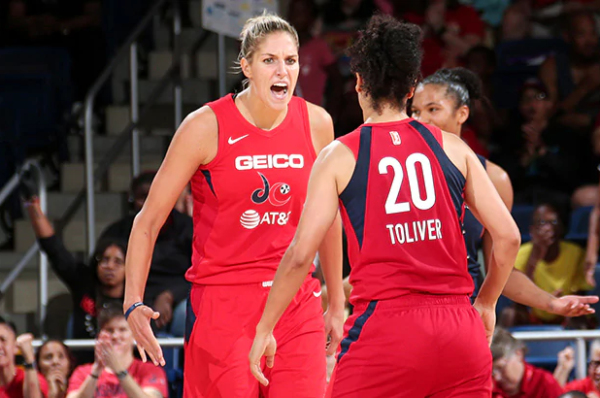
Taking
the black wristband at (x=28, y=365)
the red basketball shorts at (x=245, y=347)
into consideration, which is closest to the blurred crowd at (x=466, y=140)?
the black wristband at (x=28, y=365)

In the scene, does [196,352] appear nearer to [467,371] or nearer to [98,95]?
[467,371]

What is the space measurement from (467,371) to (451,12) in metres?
6.57

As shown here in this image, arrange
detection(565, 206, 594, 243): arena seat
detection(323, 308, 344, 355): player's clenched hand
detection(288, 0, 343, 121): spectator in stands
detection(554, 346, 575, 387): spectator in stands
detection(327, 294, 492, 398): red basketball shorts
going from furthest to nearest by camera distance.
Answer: detection(288, 0, 343, 121): spectator in stands < detection(565, 206, 594, 243): arena seat < detection(554, 346, 575, 387): spectator in stands < detection(323, 308, 344, 355): player's clenched hand < detection(327, 294, 492, 398): red basketball shorts

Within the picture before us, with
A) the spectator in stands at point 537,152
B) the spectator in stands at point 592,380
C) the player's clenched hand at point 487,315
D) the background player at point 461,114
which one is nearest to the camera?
the player's clenched hand at point 487,315

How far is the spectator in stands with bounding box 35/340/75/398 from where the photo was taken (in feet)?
18.5

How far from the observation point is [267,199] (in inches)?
145

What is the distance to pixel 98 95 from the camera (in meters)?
9.62

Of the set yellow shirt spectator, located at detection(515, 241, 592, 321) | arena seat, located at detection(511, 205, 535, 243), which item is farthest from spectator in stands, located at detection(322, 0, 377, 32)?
yellow shirt spectator, located at detection(515, 241, 592, 321)

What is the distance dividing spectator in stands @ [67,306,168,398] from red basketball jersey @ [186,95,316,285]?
171 centimetres

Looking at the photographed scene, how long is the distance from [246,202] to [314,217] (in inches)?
27.3

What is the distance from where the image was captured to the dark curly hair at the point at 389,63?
3.13m

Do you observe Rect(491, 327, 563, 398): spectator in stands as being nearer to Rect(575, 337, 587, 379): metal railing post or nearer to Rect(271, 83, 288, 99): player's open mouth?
Rect(575, 337, 587, 379): metal railing post

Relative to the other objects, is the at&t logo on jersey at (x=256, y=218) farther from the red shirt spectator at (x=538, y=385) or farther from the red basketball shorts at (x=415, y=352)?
the red shirt spectator at (x=538, y=385)

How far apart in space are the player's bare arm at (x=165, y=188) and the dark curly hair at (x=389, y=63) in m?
0.75
